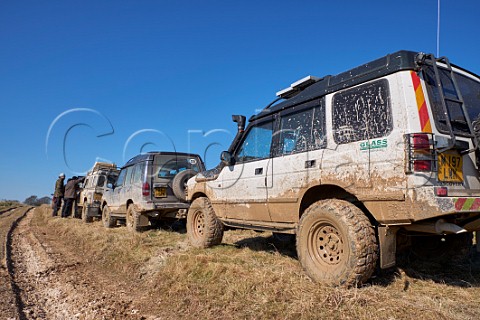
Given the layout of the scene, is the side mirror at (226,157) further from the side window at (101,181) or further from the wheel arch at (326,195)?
the side window at (101,181)

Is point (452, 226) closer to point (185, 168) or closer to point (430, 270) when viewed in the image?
point (430, 270)

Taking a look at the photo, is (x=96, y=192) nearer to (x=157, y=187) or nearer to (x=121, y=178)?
(x=121, y=178)

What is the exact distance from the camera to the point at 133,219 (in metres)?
8.38

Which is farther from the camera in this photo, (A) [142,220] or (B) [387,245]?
(A) [142,220]

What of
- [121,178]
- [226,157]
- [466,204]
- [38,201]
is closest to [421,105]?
[466,204]

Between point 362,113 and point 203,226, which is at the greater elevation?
point 362,113

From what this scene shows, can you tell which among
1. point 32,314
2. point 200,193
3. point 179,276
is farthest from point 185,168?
point 32,314

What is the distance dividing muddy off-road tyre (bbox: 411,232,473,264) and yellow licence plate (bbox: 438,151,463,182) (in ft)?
4.09

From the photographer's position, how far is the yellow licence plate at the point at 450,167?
9.93ft

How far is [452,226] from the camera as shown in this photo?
3.04 metres

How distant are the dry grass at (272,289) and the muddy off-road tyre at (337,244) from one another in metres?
0.16

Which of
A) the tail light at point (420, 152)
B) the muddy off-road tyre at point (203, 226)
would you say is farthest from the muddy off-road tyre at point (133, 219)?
the tail light at point (420, 152)

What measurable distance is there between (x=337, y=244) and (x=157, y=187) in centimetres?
545

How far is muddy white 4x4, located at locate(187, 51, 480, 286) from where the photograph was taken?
302cm
